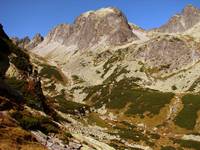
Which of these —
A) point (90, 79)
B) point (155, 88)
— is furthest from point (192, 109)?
point (90, 79)

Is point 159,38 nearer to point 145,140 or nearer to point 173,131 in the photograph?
point 173,131

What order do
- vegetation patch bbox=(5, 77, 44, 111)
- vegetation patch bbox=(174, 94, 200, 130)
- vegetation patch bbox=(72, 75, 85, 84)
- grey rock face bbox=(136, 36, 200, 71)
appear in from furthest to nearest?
vegetation patch bbox=(72, 75, 85, 84), grey rock face bbox=(136, 36, 200, 71), vegetation patch bbox=(174, 94, 200, 130), vegetation patch bbox=(5, 77, 44, 111)

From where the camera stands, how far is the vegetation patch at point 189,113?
94062mm

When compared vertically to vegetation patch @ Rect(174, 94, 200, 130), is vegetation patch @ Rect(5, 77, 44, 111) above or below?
below

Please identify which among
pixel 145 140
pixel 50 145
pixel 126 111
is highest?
pixel 126 111

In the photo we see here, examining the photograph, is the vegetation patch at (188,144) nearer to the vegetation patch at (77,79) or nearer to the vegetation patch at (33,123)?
the vegetation patch at (33,123)

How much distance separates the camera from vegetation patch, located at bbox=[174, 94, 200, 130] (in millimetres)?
94062

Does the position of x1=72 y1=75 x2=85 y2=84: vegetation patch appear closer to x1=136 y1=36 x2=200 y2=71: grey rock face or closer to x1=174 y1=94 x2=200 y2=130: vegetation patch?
x1=136 y1=36 x2=200 y2=71: grey rock face

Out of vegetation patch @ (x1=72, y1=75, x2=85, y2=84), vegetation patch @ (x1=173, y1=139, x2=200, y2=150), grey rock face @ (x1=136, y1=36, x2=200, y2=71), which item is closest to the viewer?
vegetation patch @ (x1=173, y1=139, x2=200, y2=150)

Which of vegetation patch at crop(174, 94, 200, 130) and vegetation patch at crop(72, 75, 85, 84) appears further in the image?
vegetation patch at crop(72, 75, 85, 84)

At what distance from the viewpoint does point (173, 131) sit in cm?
9138

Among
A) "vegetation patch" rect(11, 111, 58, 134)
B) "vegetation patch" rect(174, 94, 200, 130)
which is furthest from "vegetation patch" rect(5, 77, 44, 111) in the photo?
"vegetation patch" rect(174, 94, 200, 130)

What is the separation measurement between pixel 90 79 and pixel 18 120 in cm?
15113

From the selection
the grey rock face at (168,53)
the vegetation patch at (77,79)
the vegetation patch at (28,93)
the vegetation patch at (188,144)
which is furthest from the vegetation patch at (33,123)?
the grey rock face at (168,53)
